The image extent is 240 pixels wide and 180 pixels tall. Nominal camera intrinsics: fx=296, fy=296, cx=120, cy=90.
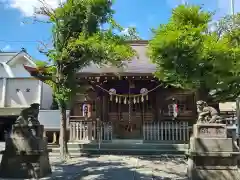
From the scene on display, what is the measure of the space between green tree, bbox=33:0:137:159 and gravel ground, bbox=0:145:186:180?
4.58 ft

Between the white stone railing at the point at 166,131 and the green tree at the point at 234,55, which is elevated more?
the green tree at the point at 234,55

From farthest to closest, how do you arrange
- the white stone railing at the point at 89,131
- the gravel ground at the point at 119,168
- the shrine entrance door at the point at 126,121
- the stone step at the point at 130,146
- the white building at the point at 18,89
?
the white building at the point at 18,89 → the shrine entrance door at the point at 126,121 → the white stone railing at the point at 89,131 → the stone step at the point at 130,146 → the gravel ground at the point at 119,168

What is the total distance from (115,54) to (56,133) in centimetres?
815

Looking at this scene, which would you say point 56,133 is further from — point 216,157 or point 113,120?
point 216,157

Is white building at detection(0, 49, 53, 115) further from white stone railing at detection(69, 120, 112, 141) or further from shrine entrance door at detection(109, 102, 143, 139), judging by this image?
white stone railing at detection(69, 120, 112, 141)

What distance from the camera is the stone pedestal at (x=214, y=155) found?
829 centimetres

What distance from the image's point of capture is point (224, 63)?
11.7 meters

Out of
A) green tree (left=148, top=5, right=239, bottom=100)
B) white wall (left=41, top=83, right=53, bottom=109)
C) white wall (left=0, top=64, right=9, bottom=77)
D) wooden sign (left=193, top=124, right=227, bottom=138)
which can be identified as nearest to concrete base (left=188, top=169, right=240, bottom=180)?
wooden sign (left=193, top=124, right=227, bottom=138)

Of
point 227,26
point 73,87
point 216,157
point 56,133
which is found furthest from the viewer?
point 56,133

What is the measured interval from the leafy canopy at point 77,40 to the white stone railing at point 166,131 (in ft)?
15.1

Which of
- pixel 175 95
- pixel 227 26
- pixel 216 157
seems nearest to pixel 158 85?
pixel 175 95

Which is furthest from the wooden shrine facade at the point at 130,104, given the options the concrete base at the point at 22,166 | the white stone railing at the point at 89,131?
the concrete base at the point at 22,166

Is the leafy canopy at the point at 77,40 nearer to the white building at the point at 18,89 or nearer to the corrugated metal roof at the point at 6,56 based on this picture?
the white building at the point at 18,89

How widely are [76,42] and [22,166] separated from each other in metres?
5.04
